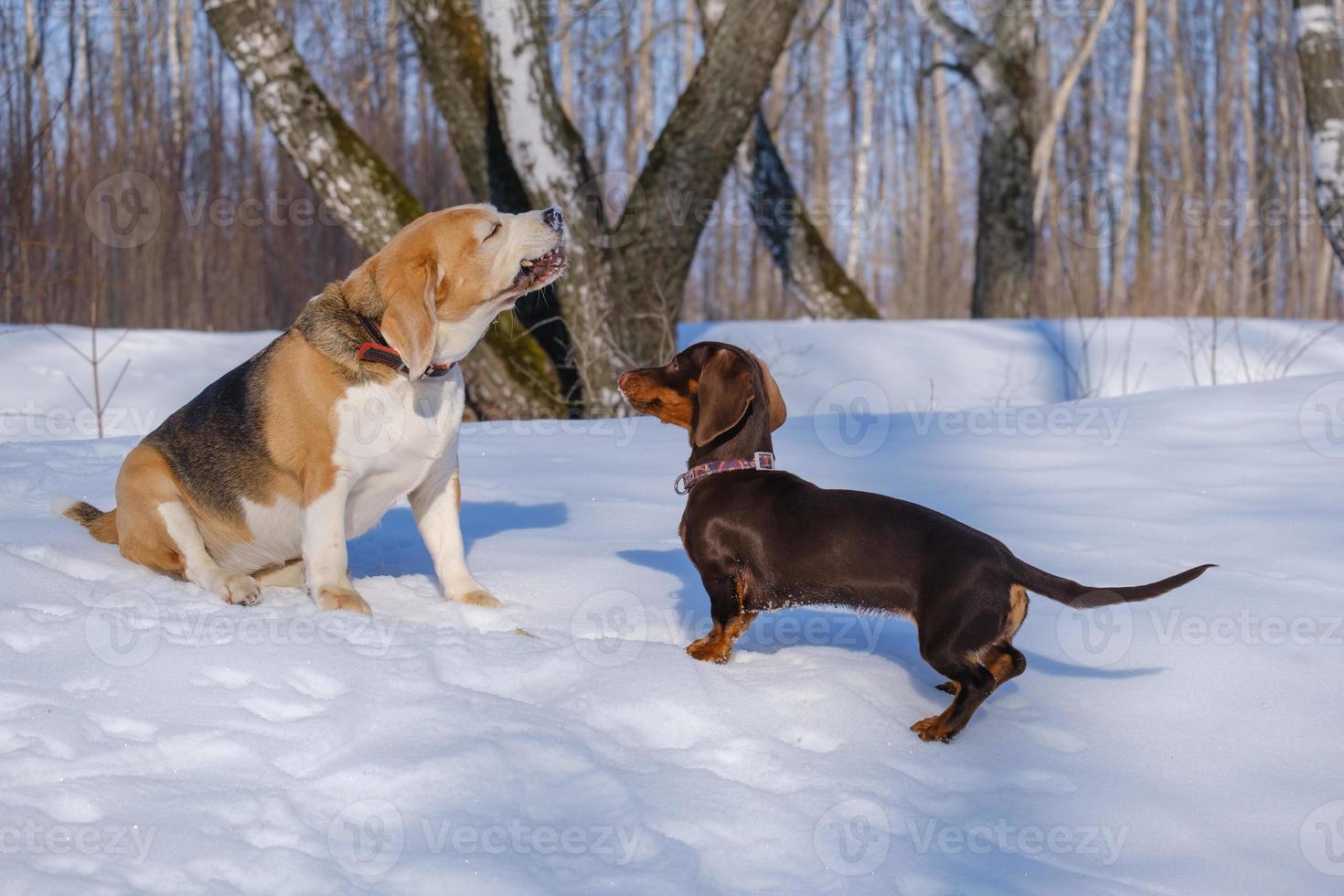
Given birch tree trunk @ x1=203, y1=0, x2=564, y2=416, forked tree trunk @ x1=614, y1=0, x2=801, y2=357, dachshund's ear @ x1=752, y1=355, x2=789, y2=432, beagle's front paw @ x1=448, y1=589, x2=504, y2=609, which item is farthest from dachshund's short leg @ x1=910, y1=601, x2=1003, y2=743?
birch tree trunk @ x1=203, y1=0, x2=564, y2=416

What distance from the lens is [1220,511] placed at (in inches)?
173

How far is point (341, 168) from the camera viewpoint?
7910 mm

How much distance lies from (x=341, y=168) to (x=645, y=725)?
6.13 m

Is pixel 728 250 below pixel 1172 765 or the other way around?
the other way around

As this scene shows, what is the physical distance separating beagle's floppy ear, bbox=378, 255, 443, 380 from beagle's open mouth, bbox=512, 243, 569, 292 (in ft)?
0.77

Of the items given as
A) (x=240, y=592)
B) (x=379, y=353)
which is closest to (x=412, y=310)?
(x=379, y=353)

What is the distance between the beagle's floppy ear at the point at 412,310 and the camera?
3.30 m

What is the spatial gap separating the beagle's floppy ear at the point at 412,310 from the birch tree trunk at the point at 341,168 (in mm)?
4297

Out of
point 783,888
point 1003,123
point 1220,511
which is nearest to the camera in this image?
point 783,888

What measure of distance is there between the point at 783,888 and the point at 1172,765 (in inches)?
42.5

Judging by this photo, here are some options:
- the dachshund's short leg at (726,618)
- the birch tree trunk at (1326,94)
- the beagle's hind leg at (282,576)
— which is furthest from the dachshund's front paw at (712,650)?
the birch tree trunk at (1326,94)

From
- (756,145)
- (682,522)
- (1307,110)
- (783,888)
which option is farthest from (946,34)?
(783,888)

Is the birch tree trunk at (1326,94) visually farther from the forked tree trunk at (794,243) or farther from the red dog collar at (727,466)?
the red dog collar at (727,466)

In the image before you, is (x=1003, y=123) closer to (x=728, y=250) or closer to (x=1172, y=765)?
(x=1172, y=765)
